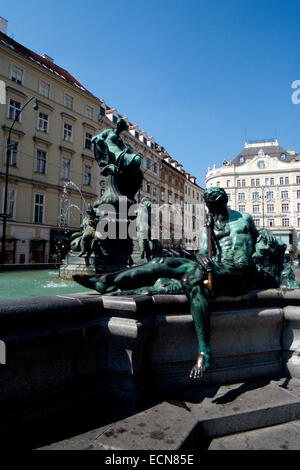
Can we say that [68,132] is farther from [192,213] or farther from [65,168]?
[192,213]

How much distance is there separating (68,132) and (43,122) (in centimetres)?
273

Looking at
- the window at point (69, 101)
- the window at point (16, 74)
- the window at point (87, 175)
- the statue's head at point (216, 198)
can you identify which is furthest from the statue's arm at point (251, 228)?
the window at point (69, 101)

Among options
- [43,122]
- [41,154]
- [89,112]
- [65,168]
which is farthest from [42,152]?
[89,112]

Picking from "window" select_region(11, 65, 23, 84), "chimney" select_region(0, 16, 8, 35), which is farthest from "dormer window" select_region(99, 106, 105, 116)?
"chimney" select_region(0, 16, 8, 35)

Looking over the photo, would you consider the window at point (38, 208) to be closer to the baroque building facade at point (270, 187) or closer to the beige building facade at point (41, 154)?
the beige building facade at point (41, 154)

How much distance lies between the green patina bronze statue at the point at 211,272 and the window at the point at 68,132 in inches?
1084

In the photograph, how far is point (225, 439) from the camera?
1933mm

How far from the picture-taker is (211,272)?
2229 millimetres

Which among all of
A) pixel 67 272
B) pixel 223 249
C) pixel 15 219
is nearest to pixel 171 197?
pixel 15 219

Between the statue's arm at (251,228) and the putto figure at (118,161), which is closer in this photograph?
the statue's arm at (251,228)

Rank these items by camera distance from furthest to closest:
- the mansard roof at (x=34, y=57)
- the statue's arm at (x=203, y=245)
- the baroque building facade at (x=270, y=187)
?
the baroque building facade at (x=270, y=187) < the mansard roof at (x=34, y=57) < the statue's arm at (x=203, y=245)

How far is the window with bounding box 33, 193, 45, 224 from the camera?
24.7 m

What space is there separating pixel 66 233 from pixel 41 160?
6.45 metres

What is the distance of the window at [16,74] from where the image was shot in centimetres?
2334
